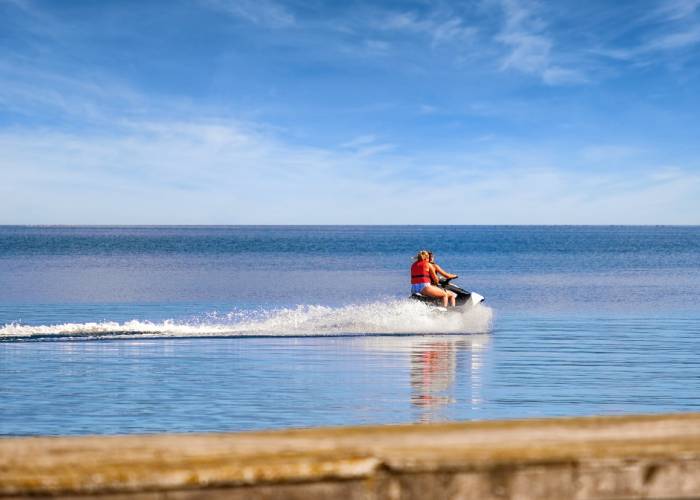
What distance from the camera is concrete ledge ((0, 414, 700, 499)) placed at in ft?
5.95

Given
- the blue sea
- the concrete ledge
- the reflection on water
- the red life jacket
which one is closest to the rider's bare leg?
the red life jacket

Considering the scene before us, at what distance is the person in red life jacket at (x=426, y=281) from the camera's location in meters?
21.8

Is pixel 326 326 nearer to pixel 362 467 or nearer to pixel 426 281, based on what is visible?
pixel 426 281

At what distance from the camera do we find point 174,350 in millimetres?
17766

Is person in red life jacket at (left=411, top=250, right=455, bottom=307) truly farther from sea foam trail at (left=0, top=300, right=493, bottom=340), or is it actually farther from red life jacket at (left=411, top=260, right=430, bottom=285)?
sea foam trail at (left=0, top=300, right=493, bottom=340)

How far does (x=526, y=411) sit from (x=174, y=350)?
919 centimetres

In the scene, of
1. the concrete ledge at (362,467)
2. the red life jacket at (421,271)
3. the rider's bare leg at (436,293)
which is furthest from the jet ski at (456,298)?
the concrete ledge at (362,467)

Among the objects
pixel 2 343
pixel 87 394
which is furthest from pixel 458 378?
pixel 2 343

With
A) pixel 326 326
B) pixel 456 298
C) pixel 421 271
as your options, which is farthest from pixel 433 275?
pixel 326 326

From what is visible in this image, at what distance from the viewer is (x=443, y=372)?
48.3 feet

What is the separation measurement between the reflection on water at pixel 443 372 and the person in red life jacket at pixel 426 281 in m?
1.63

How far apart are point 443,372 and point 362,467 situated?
42.9ft

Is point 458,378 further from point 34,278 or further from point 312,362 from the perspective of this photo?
point 34,278

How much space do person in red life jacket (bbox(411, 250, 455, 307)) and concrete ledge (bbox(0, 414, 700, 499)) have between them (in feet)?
65.0
